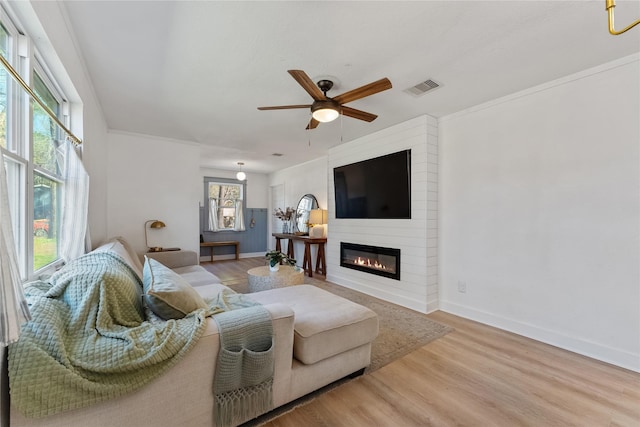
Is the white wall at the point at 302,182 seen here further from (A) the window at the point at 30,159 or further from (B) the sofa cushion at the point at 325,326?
(A) the window at the point at 30,159

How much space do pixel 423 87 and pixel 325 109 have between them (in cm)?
104

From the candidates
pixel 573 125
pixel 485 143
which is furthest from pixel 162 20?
pixel 573 125

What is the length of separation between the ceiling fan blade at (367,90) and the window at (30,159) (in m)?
2.01

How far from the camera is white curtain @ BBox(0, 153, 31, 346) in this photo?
83 cm

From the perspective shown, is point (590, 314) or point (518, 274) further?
point (518, 274)

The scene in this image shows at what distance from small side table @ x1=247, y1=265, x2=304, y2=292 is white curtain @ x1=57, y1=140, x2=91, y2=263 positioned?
1.80 meters

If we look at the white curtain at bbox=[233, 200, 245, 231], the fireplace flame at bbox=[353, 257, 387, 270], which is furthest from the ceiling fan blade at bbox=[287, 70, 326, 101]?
the white curtain at bbox=[233, 200, 245, 231]

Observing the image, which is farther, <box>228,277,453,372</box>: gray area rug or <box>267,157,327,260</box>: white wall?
<box>267,157,327,260</box>: white wall

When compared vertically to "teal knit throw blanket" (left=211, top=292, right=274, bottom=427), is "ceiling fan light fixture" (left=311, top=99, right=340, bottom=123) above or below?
above

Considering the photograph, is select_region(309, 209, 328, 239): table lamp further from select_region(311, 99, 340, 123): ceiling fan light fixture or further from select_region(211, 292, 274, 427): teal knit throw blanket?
select_region(211, 292, 274, 427): teal knit throw blanket

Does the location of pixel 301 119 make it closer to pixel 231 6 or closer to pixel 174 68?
pixel 174 68

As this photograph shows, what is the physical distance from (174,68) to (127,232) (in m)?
2.80

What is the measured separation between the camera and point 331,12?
5.54 ft

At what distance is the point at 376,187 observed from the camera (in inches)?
159
